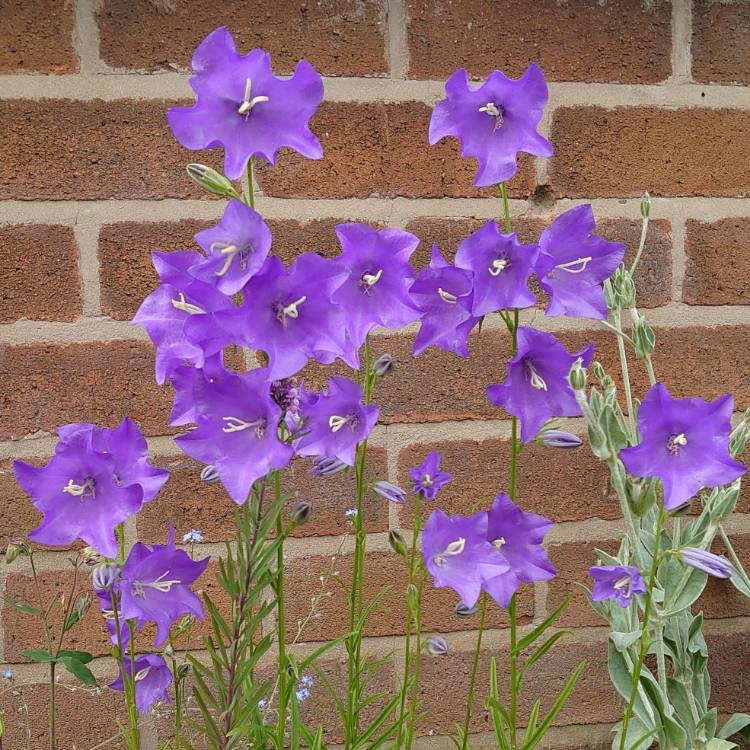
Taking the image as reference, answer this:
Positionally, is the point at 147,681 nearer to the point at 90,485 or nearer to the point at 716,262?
the point at 90,485

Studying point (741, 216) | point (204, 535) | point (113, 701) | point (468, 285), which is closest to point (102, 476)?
point (468, 285)

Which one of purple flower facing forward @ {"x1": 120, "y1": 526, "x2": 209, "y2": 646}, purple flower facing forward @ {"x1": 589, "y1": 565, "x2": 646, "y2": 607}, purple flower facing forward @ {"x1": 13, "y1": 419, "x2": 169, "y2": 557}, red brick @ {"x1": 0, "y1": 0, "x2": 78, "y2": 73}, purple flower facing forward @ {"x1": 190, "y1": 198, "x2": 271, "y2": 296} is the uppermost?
red brick @ {"x1": 0, "y1": 0, "x2": 78, "y2": 73}

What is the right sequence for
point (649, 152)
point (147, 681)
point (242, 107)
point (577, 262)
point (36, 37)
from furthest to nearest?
point (649, 152) < point (36, 37) < point (147, 681) < point (577, 262) < point (242, 107)

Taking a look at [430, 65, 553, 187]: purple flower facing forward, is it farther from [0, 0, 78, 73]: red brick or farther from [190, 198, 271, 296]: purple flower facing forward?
[0, 0, 78, 73]: red brick

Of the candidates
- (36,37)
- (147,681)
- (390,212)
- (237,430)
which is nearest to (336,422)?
(237,430)

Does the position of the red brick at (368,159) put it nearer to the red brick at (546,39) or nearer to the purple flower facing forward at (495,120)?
the red brick at (546,39)

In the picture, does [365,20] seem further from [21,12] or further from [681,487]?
[681,487]

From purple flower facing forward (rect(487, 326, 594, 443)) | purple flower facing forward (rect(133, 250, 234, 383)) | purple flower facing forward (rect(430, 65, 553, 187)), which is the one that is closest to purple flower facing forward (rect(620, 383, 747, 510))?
purple flower facing forward (rect(487, 326, 594, 443))

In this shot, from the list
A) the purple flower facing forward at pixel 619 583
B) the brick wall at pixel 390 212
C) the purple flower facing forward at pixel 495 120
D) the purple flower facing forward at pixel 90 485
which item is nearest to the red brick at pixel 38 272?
the brick wall at pixel 390 212
